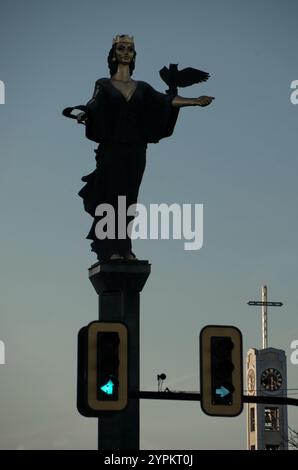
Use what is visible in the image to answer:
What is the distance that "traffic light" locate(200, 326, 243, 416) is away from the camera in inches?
804

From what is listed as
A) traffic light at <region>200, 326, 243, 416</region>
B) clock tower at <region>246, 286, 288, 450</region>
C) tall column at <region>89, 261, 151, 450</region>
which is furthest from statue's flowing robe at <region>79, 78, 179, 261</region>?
clock tower at <region>246, 286, 288, 450</region>

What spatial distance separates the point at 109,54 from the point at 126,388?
46.0ft

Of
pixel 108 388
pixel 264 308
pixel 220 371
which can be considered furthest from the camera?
pixel 264 308

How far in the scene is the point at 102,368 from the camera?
20.0 metres

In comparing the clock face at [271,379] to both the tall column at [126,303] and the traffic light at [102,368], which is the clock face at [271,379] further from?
the traffic light at [102,368]

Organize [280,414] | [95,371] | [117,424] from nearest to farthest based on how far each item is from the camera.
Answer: [95,371] < [117,424] < [280,414]

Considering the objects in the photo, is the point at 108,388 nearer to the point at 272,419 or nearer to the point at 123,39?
the point at 123,39

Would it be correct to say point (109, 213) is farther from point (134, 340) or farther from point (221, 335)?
point (221, 335)

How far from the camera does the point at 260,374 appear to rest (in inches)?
4892

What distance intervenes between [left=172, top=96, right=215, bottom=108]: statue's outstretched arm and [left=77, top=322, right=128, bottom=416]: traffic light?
11.2 meters

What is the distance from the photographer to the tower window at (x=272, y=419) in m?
124

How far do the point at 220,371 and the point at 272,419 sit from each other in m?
106

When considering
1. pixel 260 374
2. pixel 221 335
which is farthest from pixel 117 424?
pixel 260 374

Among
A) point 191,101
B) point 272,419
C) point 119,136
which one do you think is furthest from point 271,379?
point 191,101
